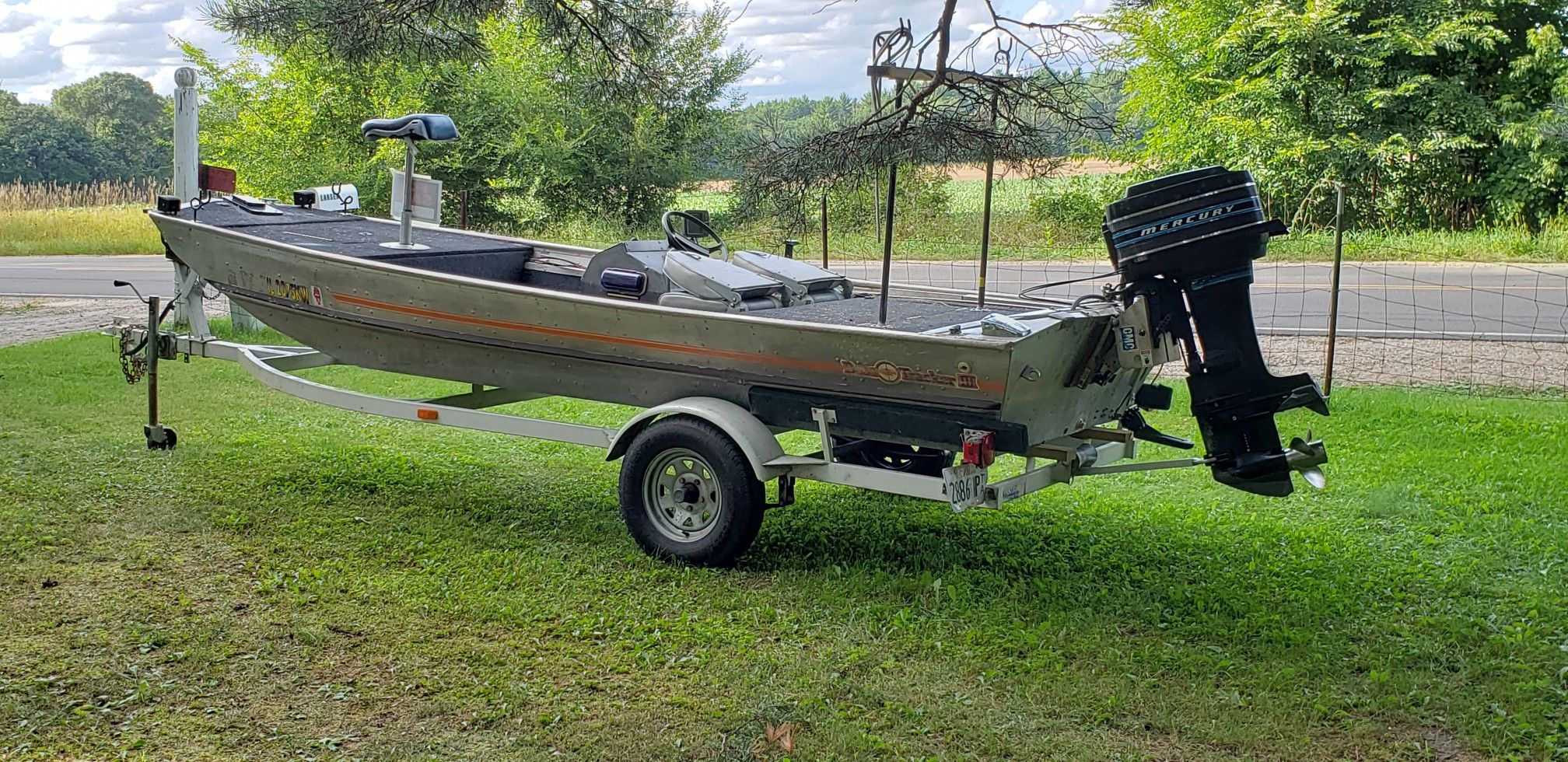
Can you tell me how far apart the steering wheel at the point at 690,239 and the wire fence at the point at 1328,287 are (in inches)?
14.2

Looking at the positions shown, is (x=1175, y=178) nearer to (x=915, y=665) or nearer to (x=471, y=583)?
(x=915, y=665)

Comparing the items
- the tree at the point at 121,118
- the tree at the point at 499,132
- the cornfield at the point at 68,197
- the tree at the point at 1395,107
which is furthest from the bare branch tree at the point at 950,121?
the tree at the point at 121,118

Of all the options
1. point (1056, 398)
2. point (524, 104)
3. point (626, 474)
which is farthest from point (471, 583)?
point (524, 104)

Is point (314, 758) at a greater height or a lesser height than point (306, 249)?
lesser

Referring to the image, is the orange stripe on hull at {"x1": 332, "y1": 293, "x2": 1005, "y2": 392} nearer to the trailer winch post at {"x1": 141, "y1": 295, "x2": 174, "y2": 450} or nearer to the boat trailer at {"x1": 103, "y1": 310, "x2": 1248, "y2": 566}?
the boat trailer at {"x1": 103, "y1": 310, "x2": 1248, "y2": 566}

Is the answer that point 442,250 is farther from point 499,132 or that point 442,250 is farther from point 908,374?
point 499,132

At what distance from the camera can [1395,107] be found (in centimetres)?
2083

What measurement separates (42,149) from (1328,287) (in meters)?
41.5

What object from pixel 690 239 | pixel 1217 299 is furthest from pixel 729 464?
pixel 1217 299

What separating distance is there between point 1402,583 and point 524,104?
1872 cm

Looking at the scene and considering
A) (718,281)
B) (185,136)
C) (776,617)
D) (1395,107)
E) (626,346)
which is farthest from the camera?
(1395,107)

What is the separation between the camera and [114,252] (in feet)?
76.8

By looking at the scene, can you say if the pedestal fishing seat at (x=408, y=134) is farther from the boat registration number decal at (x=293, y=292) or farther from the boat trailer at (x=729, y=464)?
the boat trailer at (x=729, y=464)

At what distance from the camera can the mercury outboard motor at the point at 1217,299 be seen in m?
4.37
